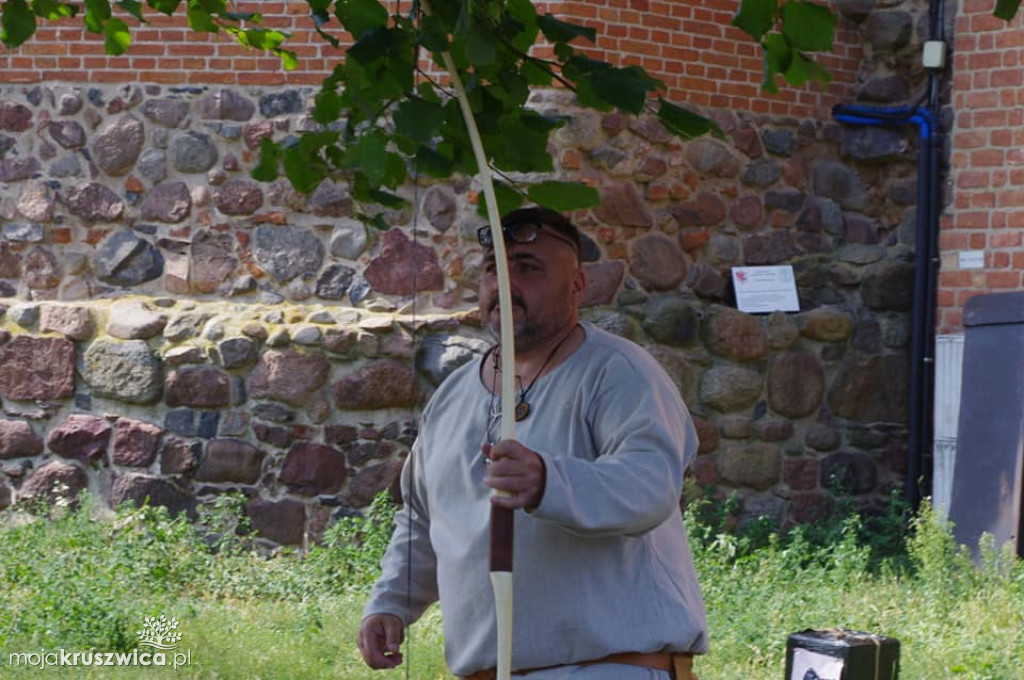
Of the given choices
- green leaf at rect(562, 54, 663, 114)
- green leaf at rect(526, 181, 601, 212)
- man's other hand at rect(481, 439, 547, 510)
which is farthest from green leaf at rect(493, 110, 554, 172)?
man's other hand at rect(481, 439, 547, 510)

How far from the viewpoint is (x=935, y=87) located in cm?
919

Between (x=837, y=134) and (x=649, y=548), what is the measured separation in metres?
6.59

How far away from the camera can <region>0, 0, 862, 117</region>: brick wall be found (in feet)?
27.1

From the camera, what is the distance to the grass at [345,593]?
6086mm

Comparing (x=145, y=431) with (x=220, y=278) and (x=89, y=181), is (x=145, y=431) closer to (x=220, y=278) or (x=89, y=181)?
(x=220, y=278)

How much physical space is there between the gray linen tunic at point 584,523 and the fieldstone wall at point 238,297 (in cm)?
462

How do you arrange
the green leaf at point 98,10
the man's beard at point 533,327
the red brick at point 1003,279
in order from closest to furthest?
the man's beard at point 533,327, the green leaf at point 98,10, the red brick at point 1003,279

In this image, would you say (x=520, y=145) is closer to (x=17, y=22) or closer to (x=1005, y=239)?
(x=17, y=22)

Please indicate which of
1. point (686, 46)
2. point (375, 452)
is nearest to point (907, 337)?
point (686, 46)

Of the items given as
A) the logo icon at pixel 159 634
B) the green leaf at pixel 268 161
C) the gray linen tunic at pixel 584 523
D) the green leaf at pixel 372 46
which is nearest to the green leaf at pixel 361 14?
the green leaf at pixel 372 46

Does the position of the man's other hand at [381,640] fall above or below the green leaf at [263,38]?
below

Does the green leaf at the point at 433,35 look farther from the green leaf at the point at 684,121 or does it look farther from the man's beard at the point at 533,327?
the man's beard at the point at 533,327

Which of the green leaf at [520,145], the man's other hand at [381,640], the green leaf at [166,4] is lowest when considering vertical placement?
the man's other hand at [381,640]

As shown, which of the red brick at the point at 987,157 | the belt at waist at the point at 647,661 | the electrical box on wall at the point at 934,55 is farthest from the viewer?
the electrical box on wall at the point at 934,55
